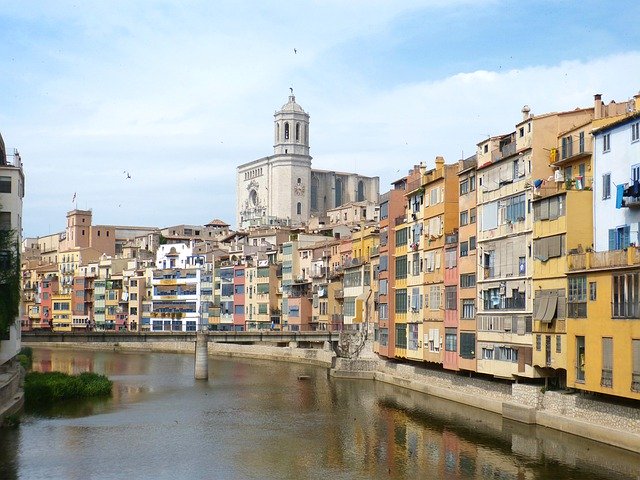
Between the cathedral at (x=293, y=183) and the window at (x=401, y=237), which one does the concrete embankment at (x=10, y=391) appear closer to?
the window at (x=401, y=237)

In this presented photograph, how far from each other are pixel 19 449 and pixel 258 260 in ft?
240

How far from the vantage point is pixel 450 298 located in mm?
57781

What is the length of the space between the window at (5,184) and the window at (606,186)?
31845 millimetres

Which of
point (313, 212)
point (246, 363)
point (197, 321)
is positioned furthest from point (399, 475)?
point (313, 212)

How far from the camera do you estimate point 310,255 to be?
343 ft

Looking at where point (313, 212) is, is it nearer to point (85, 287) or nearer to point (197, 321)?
point (85, 287)

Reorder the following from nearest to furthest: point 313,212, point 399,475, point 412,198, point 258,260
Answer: point 399,475
point 412,198
point 258,260
point 313,212

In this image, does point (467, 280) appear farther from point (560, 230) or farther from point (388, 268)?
point (388, 268)

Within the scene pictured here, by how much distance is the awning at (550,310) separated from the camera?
4484 cm

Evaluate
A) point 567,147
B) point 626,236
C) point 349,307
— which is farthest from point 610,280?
point 349,307

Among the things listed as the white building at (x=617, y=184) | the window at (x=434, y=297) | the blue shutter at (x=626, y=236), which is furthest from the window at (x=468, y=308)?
the blue shutter at (x=626, y=236)

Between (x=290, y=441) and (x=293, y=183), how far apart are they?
147m

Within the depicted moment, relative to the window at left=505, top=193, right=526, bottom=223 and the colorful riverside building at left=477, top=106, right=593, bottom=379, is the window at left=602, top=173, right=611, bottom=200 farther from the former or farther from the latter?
the window at left=505, top=193, right=526, bottom=223

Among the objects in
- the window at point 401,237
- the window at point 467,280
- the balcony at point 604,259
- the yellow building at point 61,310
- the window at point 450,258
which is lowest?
the yellow building at point 61,310
